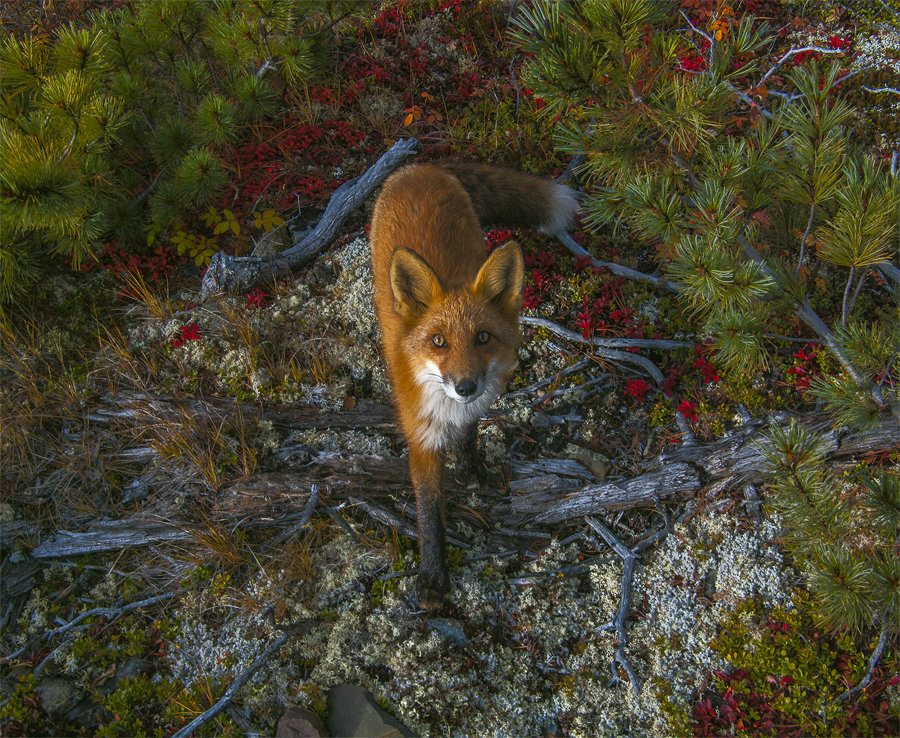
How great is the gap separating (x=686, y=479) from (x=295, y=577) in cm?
258

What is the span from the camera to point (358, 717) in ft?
10.1

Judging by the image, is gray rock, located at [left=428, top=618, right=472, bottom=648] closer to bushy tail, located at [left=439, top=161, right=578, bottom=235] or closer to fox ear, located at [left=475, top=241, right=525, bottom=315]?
fox ear, located at [left=475, top=241, right=525, bottom=315]

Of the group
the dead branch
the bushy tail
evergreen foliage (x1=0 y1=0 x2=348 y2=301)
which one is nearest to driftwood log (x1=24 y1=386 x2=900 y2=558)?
the dead branch

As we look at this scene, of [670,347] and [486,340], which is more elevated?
[486,340]

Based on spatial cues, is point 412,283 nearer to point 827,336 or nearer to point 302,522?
point 302,522

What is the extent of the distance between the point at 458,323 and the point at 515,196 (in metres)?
2.29

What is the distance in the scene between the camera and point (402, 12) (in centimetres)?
670

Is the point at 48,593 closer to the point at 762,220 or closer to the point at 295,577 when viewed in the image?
the point at 295,577

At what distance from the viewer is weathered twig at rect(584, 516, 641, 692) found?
328 cm

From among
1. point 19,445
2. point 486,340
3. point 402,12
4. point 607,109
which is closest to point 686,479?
point 486,340

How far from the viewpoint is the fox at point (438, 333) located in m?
3.18

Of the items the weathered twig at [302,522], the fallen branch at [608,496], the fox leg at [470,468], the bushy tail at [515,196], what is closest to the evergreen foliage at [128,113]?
the bushy tail at [515,196]

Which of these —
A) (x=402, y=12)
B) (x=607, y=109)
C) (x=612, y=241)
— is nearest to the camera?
(x=607, y=109)

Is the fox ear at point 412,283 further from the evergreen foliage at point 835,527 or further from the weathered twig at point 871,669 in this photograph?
the weathered twig at point 871,669
